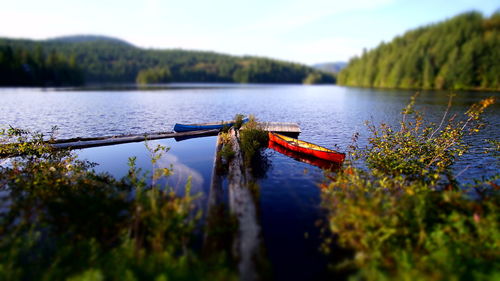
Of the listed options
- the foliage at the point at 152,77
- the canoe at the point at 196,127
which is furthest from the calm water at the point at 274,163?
the foliage at the point at 152,77

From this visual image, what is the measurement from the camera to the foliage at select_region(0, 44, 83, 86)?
10194cm

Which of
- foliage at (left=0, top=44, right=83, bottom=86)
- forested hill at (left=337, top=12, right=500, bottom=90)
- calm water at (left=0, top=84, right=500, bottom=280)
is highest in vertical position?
forested hill at (left=337, top=12, right=500, bottom=90)

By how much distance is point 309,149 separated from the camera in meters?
20.8

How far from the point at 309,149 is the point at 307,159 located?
84 cm

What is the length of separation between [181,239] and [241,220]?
2.41 m

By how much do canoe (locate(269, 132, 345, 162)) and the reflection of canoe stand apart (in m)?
0.28

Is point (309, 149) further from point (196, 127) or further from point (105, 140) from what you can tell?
point (105, 140)

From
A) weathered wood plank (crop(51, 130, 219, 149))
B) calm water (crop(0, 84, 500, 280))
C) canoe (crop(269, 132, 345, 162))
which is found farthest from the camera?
weathered wood plank (crop(51, 130, 219, 149))

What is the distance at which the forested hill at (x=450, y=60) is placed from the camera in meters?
93.2

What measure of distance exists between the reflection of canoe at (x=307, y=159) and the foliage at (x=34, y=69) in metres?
128

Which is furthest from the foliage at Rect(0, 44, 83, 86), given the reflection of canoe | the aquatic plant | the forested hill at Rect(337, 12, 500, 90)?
the forested hill at Rect(337, 12, 500, 90)

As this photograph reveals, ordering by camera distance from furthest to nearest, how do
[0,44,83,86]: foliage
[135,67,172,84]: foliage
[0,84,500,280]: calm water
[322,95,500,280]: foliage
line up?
[135,67,172,84]: foliage → [0,44,83,86]: foliage → [0,84,500,280]: calm water → [322,95,500,280]: foliage

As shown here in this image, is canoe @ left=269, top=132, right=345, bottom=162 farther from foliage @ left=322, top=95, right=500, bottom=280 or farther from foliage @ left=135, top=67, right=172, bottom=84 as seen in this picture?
foliage @ left=135, top=67, right=172, bottom=84

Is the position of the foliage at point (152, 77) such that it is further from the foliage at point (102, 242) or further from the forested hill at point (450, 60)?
the foliage at point (102, 242)
